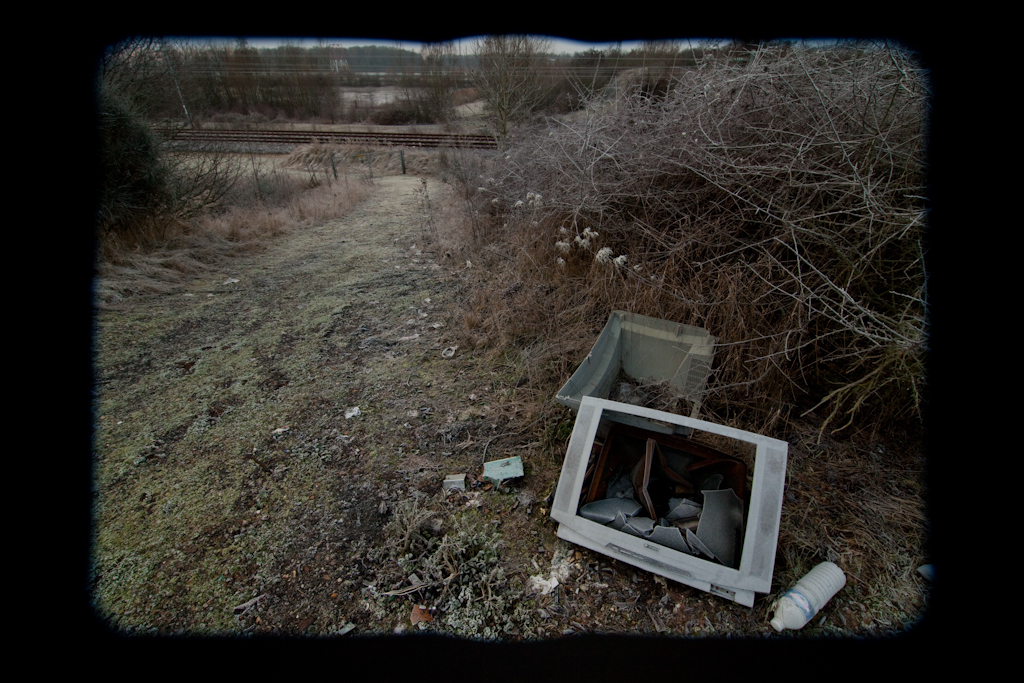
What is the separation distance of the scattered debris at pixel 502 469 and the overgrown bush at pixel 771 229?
1.31 meters

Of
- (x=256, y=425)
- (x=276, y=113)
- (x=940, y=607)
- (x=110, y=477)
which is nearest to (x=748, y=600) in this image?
(x=940, y=607)

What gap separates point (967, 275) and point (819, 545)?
1.45 meters

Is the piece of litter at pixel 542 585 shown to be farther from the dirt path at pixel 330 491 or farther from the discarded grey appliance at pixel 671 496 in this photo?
the discarded grey appliance at pixel 671 496

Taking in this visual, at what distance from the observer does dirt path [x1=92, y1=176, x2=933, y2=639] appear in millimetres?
1631

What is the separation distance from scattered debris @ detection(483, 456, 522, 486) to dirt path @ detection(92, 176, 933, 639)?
0.26 ft

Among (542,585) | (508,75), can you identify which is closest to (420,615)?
(542,585)

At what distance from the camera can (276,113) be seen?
16891mm

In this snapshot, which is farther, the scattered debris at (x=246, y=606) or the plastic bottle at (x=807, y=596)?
the scattered debris at (x=246, y=606)

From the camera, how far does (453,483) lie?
2207mm

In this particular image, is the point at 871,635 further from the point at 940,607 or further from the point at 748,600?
the point at 748,600

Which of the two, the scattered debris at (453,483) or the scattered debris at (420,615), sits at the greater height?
the scattered debris at (453,483)

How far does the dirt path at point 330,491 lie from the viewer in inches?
64.2

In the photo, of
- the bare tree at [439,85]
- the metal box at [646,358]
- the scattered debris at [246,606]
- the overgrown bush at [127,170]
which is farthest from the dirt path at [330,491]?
the bare tree at [439,85]

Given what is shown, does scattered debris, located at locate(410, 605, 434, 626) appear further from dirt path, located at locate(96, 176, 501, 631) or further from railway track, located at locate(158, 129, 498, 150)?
railway track, located at locate(158, 129, 498, 150)
